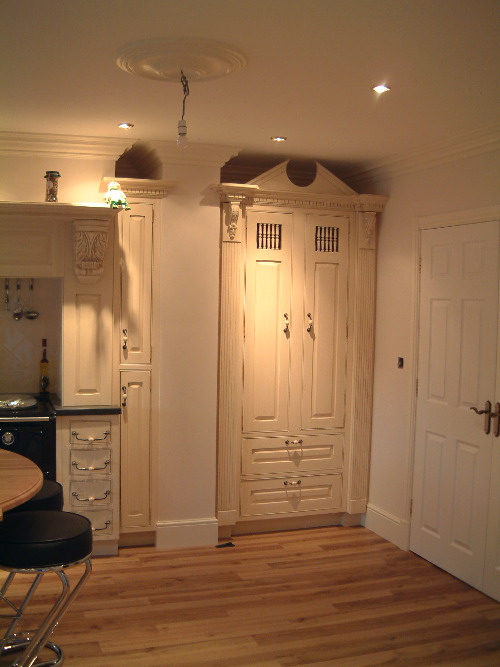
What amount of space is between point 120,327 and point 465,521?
242 cm

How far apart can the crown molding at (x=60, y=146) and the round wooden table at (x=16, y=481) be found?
82.1 inches

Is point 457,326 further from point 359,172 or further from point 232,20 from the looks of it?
point 232,20

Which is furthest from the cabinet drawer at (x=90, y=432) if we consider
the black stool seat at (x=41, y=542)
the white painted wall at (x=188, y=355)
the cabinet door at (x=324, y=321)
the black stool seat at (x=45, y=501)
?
the black stool seat at (x=41, y=542)

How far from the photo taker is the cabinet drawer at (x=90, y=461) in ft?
14.0

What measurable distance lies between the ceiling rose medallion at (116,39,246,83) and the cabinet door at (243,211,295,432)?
1.86 metres

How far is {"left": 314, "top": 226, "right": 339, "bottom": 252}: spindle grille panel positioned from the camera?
Answer: 15.9ft

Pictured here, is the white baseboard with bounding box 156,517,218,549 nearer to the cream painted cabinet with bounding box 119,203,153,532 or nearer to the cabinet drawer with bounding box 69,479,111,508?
the cream painted cabinet with bounding box 119,203,153,532

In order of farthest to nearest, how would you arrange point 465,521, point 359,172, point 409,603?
point 359,172
point 465,521
point 409,603

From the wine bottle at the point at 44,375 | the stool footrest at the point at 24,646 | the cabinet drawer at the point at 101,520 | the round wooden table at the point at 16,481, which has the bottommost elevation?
the stool footrest at the point at 24,646

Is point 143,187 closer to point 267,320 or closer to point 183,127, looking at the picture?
point 267,320

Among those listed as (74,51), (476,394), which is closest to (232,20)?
(74,51)

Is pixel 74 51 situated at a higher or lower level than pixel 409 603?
higher

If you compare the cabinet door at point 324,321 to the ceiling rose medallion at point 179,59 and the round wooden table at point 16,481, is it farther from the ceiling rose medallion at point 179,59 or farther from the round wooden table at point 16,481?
the round wooden table at point 16,481

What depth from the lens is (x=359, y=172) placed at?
5117mm
